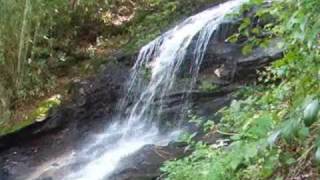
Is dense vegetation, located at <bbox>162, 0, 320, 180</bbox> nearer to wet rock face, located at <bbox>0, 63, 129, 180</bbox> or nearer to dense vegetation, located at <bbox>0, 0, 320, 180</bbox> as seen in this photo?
dense vegetation, located at <bbox>0, 0, 320, 180</bbox>

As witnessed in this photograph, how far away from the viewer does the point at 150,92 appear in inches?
277

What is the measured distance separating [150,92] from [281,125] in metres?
5.53

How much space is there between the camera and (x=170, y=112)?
21.5 feet

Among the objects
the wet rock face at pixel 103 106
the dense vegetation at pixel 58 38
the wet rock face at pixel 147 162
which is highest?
the dense vegetation at pixel 58 38

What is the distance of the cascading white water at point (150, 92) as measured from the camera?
600cm

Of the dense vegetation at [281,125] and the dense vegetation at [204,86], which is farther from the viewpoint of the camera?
the dense vegetation at [204,86]

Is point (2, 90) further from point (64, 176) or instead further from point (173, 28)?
point (173, 28)

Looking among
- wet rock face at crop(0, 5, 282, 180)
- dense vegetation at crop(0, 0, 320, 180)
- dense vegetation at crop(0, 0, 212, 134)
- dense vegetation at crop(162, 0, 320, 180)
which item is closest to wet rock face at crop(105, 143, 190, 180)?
wet rock face at crop(0, 5, 282, 180)

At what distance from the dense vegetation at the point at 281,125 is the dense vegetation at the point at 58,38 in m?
4.52

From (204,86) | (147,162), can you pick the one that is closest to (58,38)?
(204,86)

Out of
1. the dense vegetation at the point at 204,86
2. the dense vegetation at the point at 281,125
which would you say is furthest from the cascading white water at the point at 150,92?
the dense vegetation at the point at 281,125

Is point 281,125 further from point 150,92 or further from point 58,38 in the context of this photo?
point 58,38

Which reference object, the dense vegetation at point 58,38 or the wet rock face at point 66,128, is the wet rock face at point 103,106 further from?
the dense vegetation at point 58,38

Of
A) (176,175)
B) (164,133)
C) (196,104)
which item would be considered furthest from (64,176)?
(176,175)
